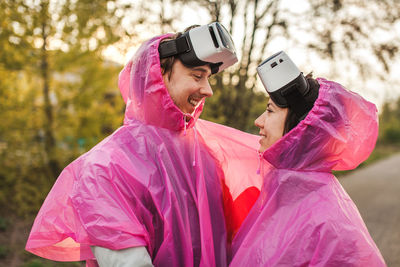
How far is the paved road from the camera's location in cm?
636

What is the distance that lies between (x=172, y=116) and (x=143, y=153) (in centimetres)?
24

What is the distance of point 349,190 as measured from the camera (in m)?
10.8

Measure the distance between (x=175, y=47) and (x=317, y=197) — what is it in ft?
3.10

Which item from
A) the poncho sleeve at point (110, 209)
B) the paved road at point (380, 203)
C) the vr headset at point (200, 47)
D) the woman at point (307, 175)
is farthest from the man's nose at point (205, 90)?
the paved road at point (380, 203)

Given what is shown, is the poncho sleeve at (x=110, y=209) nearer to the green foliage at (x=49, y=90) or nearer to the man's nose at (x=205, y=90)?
the man's nose at (x=205, y=90)

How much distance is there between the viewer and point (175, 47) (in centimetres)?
179

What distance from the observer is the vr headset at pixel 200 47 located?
5.80 feet

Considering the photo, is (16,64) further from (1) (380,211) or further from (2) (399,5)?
(1) (380,211)

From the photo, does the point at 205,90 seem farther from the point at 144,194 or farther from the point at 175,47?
the point at 144,194

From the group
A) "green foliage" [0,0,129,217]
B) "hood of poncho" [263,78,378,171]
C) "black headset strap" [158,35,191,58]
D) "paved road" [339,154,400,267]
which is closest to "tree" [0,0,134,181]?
"green foliage" [0,0,129,217]

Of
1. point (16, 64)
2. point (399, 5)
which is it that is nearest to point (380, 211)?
point (399, 5)

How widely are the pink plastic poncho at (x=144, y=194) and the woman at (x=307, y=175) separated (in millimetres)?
248

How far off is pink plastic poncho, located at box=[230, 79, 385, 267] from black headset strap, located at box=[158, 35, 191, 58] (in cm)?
63

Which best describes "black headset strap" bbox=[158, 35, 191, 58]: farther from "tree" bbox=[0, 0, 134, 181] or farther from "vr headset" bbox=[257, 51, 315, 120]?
"tree" bbox=[0, 0, 134, 181]
